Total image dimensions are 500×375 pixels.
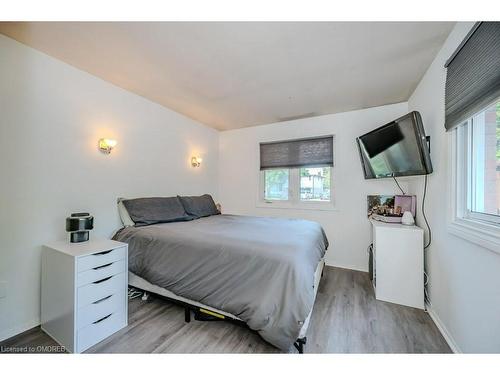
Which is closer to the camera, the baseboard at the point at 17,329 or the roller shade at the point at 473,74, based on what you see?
the roller shade at the point at 473,74

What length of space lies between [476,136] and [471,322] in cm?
125

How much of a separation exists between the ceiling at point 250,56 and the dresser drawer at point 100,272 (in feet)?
6.05

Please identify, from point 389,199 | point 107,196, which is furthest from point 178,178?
point 389,199

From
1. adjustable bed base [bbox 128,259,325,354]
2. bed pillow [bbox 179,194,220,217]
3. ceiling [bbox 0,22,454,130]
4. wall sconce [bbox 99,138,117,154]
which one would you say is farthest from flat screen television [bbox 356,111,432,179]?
wall sconce [bbox 99,138,117,154]

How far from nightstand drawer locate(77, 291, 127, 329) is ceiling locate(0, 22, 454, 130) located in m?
2.10

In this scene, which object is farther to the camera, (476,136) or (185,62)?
(185,62)

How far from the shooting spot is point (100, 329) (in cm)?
155

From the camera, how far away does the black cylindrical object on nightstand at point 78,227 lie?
5.76 feet

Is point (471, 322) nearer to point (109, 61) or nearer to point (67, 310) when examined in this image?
point (67, 310)

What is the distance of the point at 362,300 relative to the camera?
2.17 meters

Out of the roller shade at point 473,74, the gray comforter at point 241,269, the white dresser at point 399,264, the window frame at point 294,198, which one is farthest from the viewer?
the window frame at point 294,198

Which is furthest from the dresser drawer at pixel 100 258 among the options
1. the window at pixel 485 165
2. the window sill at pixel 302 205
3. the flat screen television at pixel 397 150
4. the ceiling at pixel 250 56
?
the flat screen television at pixel 397 150

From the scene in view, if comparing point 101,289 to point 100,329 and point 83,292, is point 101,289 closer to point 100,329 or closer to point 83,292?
point 83,292

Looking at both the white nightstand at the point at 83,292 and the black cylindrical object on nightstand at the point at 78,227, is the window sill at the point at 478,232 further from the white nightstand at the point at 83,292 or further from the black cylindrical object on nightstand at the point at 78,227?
the black cylindrical object on nightstand at the point at 78,227
